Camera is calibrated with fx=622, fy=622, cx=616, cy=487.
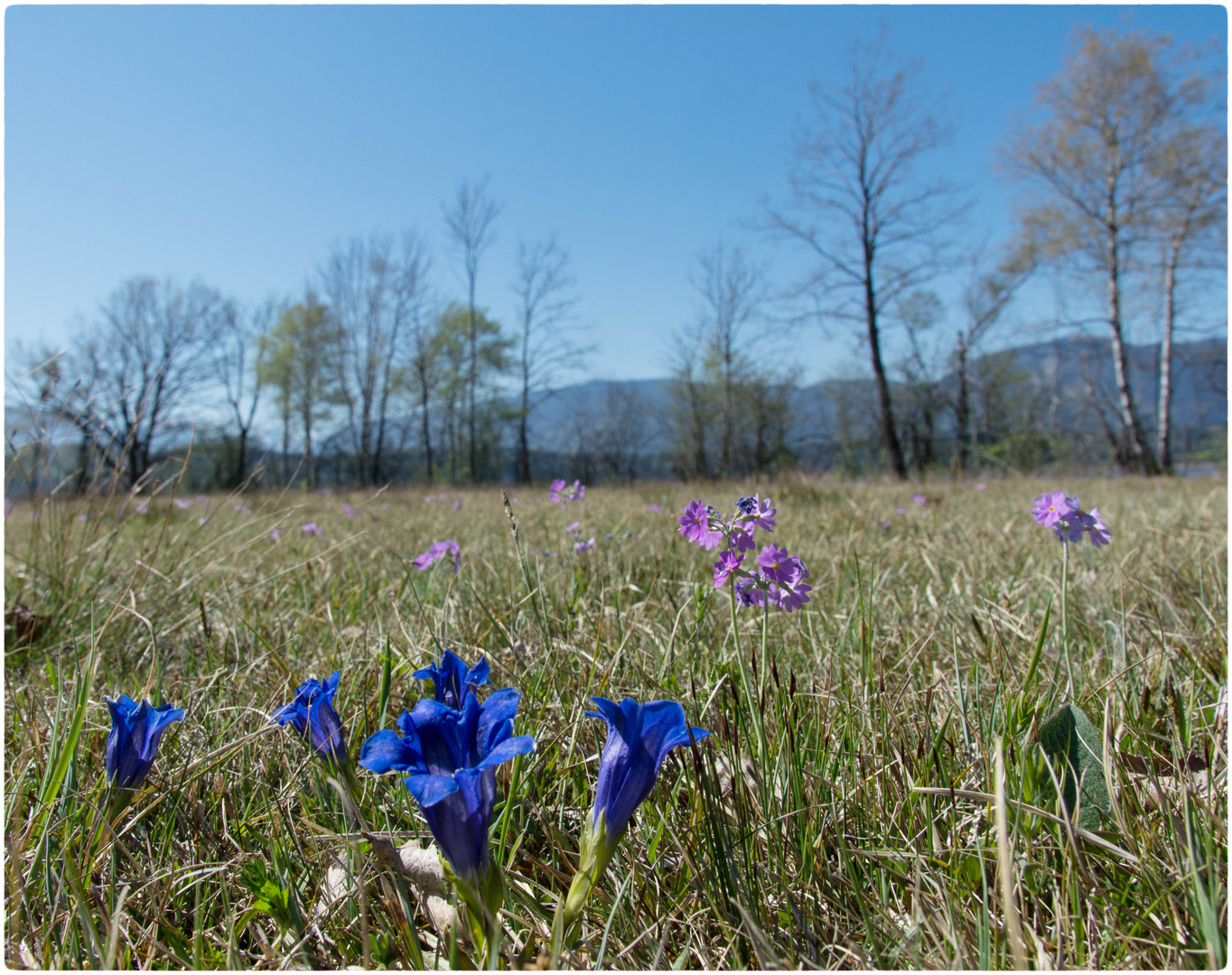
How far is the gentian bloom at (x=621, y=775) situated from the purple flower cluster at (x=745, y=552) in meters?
0.38

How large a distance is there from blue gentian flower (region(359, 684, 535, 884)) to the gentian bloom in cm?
12

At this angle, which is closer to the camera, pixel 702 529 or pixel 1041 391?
pixel 702 529

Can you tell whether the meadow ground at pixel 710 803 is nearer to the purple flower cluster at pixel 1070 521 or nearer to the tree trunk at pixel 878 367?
the purple flower cluster at pixel 1070 521

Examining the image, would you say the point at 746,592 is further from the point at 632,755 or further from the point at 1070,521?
the point at 1070,521

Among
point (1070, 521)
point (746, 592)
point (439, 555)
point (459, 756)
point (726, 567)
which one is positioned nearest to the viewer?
point (459, 756)

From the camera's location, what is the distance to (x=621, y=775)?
755 mm

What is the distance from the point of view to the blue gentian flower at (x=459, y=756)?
2.17 feet

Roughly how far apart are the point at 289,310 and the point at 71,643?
38.9m

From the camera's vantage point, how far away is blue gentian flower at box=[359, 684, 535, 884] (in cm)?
66

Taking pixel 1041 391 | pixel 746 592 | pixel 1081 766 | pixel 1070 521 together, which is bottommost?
pixel 1081 766

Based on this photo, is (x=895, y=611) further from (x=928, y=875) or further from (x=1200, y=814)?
(x=928, y=875)

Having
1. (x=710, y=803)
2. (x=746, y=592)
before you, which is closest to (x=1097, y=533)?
(x=746, y=592)

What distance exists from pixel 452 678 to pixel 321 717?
0.80 ft

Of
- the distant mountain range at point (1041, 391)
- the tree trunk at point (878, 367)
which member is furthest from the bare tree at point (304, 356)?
the tree trunk at point (878, 367)
